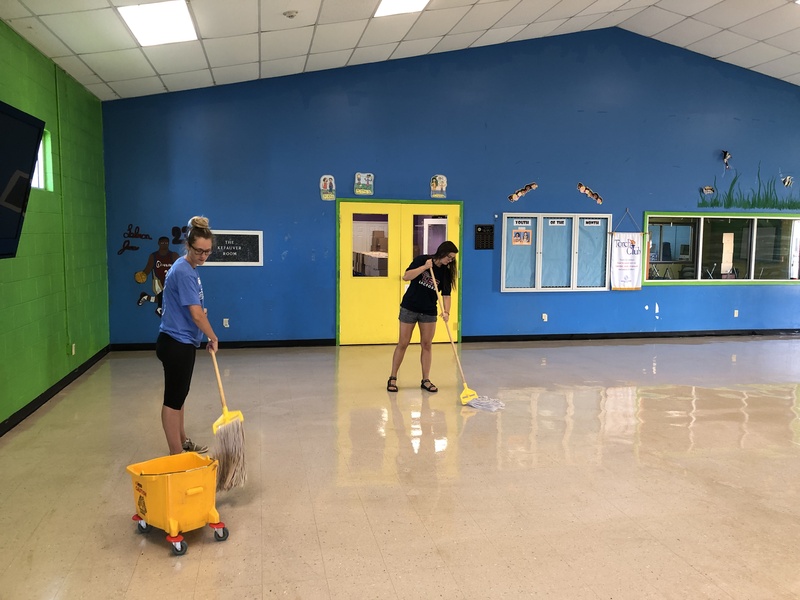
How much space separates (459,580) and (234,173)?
6.20 m

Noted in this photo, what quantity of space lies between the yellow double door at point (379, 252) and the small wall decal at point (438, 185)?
13cm

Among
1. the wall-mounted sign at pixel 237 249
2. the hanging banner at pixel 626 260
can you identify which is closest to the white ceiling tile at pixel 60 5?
the wall-mounted sign at pixel 237 249

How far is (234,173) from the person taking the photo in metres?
7.58

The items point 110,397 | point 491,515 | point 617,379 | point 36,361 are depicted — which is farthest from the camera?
point 617,379

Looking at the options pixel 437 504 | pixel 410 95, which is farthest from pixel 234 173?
pixel 437 504

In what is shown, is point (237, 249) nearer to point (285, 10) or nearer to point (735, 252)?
point (285, 10)

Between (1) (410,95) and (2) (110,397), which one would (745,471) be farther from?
(1) (410,95)

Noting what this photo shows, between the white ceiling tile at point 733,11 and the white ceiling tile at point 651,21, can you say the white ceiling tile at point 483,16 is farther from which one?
the white ceiling tile at point 733,11

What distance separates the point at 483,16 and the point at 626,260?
3994 millimetres

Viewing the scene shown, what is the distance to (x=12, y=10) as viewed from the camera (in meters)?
4.23

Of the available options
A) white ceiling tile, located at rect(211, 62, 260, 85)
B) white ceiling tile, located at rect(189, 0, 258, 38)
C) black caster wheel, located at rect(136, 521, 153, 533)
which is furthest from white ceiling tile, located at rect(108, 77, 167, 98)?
black caster wheel, located at rect(136, 521, 153, 533)

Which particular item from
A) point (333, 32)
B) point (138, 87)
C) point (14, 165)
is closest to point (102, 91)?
point (138, 87)

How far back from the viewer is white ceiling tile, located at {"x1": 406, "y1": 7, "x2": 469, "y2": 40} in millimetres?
6457

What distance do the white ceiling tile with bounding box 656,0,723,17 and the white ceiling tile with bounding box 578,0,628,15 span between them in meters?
0.54
